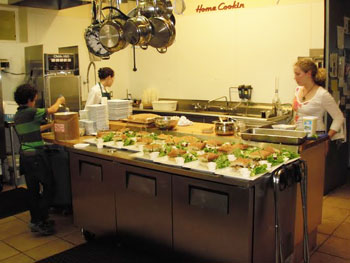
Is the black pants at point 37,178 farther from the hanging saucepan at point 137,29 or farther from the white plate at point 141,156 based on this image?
the hanging saucepan at point 137,29

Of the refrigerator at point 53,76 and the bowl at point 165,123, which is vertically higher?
the refrigerator at point 53,76

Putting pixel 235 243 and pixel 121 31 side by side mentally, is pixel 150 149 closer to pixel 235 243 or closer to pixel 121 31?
pixel 235 243

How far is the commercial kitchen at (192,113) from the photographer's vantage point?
2.64 meters

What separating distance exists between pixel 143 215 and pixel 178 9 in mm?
2021

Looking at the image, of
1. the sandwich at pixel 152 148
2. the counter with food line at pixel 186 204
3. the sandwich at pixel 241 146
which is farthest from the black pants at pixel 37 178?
the sandwich at pixel 241 146

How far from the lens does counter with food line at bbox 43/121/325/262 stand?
2.49 metres

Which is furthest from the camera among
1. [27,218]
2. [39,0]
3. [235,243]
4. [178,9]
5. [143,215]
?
[39,0]

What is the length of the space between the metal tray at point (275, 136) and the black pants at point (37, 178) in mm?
2024

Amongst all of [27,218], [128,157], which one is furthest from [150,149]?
[27,218]

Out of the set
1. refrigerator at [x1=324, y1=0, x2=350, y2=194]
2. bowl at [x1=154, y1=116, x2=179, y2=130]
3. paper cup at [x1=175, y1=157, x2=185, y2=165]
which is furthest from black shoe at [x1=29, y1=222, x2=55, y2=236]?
refrigerator at [x1=324, y1=0, x2=350, y2=194]

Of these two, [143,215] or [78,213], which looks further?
[78,213]

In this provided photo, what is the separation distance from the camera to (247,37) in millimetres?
5852

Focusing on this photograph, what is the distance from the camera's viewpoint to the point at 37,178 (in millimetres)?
3877

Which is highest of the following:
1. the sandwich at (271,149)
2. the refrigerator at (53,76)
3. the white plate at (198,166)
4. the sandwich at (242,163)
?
the refrigerator at (53,76)
